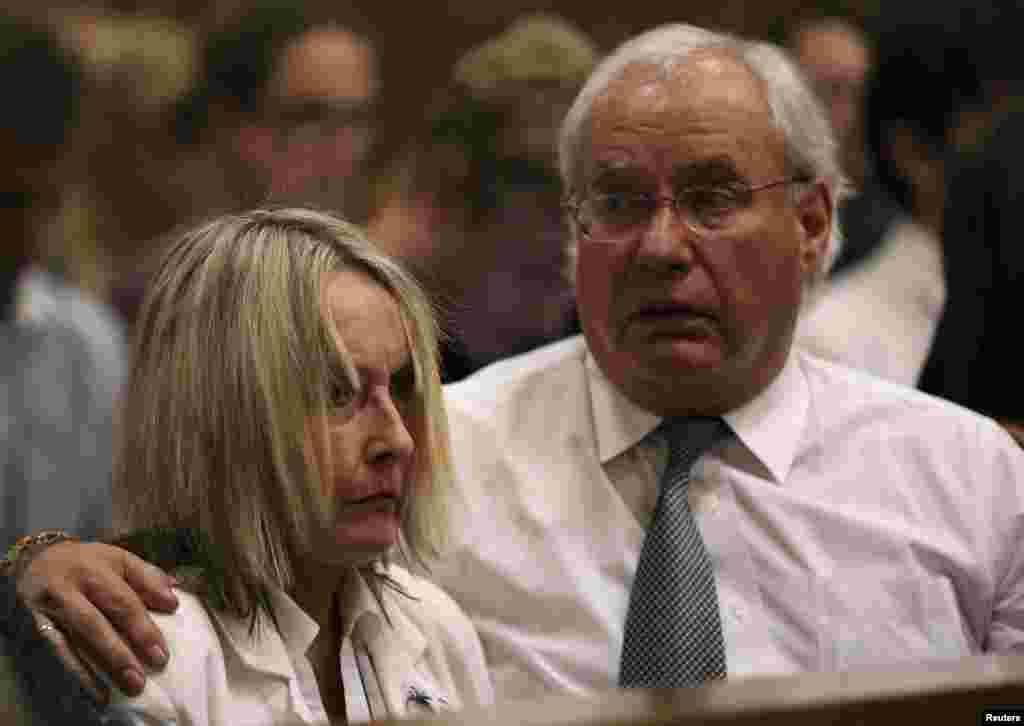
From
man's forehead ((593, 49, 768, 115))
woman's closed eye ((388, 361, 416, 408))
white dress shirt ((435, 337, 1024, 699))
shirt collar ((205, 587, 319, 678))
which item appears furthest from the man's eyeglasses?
shirt collar ((205, 587, 319, 678))

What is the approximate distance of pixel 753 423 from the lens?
2.62 meters

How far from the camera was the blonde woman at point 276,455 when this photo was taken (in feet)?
6.19

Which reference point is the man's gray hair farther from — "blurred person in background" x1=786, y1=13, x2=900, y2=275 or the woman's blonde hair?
"blurred person in background" x1=786, y1=13, x2=900, y2=275

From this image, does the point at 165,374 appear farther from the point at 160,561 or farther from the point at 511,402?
the point at 511,402

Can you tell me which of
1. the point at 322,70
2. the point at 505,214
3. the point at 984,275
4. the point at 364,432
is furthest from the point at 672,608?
the point at 322,70

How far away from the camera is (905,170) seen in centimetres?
404

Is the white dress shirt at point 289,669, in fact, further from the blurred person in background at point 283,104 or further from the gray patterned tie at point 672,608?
the blurred person in background at point 283,104

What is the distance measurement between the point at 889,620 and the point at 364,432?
920 millimetres

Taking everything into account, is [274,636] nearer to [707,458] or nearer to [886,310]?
[707,458]

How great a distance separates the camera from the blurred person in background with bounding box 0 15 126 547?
3520 millimetres

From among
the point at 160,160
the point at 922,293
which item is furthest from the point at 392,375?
the point at 160,160

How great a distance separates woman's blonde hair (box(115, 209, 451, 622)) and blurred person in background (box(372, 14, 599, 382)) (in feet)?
4.13

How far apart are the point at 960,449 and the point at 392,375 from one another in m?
1.02

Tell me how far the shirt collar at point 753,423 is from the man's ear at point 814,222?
21 centimetres
